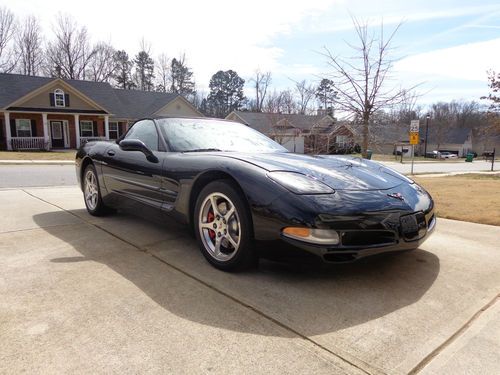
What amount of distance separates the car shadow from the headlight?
49 centimetres

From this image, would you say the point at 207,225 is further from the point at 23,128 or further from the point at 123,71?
the point at 123,71

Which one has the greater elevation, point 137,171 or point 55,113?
point 55,113

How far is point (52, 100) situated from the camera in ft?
92.4

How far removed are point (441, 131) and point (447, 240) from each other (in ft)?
216

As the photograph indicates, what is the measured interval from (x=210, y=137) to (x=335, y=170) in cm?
144

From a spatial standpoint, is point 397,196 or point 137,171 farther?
point 137,171

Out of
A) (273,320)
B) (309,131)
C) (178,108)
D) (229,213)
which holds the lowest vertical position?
(273,320)

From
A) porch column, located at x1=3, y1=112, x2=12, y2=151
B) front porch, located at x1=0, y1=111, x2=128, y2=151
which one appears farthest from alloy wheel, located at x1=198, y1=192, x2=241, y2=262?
porch column, located at x1=3, y1=112, x2=12, y2=151

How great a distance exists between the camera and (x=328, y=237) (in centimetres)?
246

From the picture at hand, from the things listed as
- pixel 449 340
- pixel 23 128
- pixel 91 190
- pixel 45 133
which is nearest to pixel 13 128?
pixel 23 128

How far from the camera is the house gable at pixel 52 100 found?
26875 millimetres

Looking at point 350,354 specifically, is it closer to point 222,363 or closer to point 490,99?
point 222,363

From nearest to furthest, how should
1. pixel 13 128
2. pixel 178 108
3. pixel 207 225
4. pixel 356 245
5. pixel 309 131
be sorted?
pixel 356 245, pixel 207 225, pixel 309 131, pixel 13 128, pixel 178 108

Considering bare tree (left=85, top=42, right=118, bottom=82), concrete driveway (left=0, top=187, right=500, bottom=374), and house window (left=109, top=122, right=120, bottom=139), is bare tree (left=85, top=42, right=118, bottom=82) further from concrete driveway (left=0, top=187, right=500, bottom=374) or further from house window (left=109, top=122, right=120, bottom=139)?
concrete driveway (left=0, top=187, right=500, bottom=374)
